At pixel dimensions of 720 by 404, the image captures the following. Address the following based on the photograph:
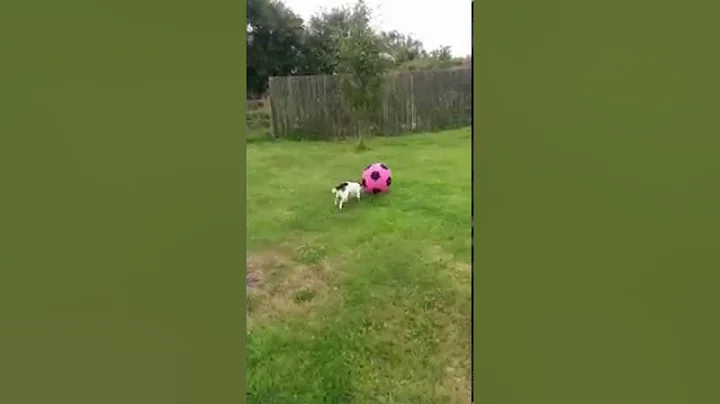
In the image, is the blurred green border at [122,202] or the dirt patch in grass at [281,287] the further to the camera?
the dirt patch in grass at [281,287]

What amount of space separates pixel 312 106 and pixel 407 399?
2.48 ft

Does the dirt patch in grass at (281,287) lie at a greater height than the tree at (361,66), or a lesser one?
lesser

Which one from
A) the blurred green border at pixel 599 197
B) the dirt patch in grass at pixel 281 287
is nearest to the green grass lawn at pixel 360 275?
the dirt patch in grass at pixel 281 287

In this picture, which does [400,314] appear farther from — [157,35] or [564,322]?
[157,35]

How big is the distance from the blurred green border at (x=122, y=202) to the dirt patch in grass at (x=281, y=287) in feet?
0.51

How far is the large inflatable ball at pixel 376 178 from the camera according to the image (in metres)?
1.46

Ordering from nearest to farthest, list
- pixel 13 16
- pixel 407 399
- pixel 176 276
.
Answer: pixel 13 16, pixel 176 276, pixel 407 399

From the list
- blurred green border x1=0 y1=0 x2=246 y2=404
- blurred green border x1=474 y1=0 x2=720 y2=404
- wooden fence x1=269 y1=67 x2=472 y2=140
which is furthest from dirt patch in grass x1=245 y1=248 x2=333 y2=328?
blurred green border x1=474 y1=0 x2=720 y2=404

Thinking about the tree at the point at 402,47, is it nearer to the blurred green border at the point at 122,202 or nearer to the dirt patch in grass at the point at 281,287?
the blurred green border at the point at 122,202

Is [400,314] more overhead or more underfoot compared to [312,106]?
more underfoot

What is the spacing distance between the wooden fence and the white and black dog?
129 millimetres

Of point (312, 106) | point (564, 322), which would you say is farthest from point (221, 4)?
point (564, 322)

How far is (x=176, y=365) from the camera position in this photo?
1199mm

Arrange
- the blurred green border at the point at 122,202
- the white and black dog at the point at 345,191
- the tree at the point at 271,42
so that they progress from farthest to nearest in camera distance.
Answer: the white and black dog at the point at 345,191
the tree at the point at 271,42
the blurred green border at the point at 122,202
